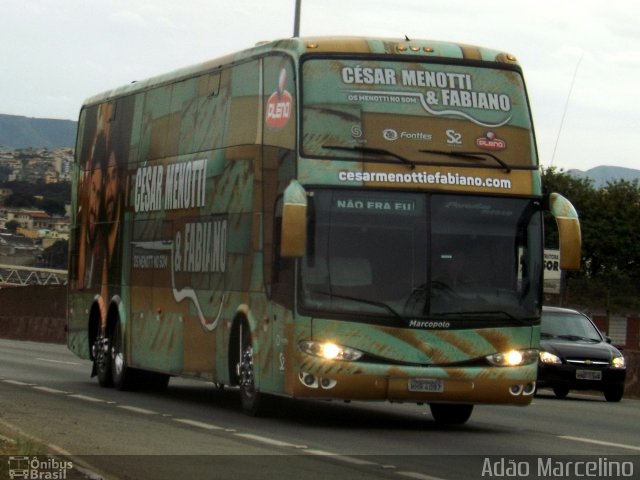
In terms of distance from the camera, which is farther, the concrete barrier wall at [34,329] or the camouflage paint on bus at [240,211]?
the concrete barrier wall at [34,329]

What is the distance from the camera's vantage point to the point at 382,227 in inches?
669

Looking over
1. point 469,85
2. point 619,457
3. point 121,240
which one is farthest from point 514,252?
point 121,240

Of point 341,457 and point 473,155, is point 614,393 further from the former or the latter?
point 341,457

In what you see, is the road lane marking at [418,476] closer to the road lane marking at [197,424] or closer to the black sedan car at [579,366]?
the road lane marking at [197,424]

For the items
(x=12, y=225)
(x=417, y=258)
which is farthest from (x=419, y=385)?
(x=12, y=225)

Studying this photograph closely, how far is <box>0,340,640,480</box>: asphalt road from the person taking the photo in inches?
505

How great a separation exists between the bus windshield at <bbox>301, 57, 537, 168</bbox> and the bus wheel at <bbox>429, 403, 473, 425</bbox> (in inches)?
116

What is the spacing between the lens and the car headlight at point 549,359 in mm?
27192

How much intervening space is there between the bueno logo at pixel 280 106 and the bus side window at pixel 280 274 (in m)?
0.89

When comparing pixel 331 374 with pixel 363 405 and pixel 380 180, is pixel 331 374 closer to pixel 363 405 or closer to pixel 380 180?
pixel 380 180

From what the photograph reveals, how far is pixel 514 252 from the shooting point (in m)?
17.3

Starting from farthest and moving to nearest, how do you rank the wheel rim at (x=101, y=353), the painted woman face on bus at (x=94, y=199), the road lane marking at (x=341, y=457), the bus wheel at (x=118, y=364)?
the painted woman face on bus at (x=94, y=199) → the wheel rim at (x=101, y=353) → the bus wheel at (x=118, y=364) → the road lane marking at (x=341, y=457)

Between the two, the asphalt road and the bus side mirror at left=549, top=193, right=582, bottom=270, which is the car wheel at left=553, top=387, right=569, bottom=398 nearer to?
the asphalt road

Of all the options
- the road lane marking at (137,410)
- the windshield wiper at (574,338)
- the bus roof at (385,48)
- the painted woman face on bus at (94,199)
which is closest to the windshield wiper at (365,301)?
the bus roof at (385,48)
